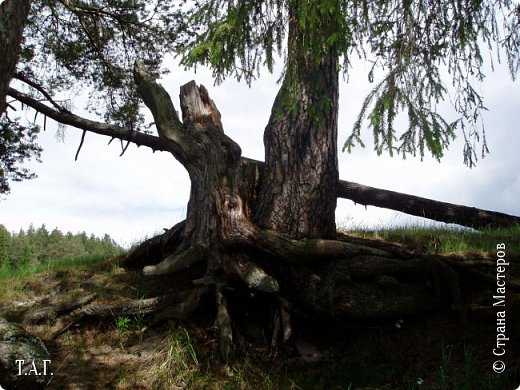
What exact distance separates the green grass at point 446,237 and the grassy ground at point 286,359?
147 cm

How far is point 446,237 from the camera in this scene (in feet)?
24.6

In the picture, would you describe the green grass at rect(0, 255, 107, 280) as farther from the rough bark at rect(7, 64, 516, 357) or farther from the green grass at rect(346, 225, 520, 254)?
the green grass at rect(346, 225, 520, 254)

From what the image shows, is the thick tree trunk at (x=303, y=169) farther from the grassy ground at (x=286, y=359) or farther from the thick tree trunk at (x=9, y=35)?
the thick tree trunk at (x=9, y=35)

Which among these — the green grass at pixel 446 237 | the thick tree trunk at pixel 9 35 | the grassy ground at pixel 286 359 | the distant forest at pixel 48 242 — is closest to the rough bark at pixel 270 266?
the grassy ground at pixel 286 359

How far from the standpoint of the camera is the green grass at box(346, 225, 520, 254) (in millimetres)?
6770

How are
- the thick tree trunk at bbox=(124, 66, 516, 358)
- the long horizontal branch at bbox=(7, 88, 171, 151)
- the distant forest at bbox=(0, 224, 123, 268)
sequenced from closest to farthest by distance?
the thick tree trunk at bbox=(124, 66, 516, 358) < the long horizontal branch at bbox=(7, 88, 171, 151) < the distant forest at bbox=(0, 224, 123, 268)

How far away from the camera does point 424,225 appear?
28.7 feet

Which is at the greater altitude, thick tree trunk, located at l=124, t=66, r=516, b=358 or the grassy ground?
thick tree trunk, located at l=124, t=66, r=516, b=358

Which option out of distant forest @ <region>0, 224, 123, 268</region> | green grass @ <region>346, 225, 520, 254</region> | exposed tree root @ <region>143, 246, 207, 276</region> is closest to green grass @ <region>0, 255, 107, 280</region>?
exposed tree root @ <region>143, 246, 207, 276</region>

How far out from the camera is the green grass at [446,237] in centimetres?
677

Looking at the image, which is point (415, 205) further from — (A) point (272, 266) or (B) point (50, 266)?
(B) point (50, 266)

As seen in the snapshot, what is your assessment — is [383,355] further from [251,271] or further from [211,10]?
[211,10]

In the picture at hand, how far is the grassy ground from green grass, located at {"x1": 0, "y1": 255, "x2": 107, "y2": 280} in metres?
2.45

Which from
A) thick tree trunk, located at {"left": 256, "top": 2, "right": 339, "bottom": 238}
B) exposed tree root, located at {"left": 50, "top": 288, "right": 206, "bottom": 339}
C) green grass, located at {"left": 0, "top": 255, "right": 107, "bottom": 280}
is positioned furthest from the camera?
green grass, located at {"left": 0, "top": 255, "right": 107, "bottom": 280}
